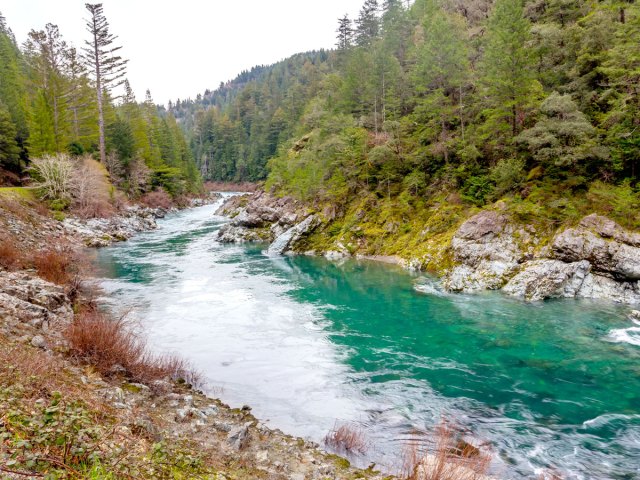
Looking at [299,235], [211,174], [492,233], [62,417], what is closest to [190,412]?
[62,417]

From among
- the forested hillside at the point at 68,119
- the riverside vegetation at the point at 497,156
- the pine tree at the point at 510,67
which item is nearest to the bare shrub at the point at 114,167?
the forested hillside at the point at 68,119

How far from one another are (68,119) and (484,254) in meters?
53.0

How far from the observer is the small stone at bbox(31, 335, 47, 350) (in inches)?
351

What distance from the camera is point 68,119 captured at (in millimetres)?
49781

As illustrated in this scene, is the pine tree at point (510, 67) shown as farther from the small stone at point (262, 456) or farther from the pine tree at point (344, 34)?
the pine tree at point (344, 34)

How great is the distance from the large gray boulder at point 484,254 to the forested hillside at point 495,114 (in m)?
2.75

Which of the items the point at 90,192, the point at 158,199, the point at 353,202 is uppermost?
the point at 90,192

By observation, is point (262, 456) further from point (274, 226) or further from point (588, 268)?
point (274, 226)

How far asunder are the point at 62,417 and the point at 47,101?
50475 mm

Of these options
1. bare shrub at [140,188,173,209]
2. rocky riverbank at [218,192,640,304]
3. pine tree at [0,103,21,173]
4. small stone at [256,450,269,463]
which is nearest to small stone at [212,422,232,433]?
small stone at [256,450,269,463]

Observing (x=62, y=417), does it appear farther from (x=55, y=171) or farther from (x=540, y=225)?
(x=55, y=171)

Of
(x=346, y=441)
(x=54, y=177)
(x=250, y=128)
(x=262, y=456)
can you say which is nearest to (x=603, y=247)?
(x=346, y=441)

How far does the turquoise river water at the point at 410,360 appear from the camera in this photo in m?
8.79

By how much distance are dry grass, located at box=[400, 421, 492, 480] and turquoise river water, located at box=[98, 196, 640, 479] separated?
0.43 m
